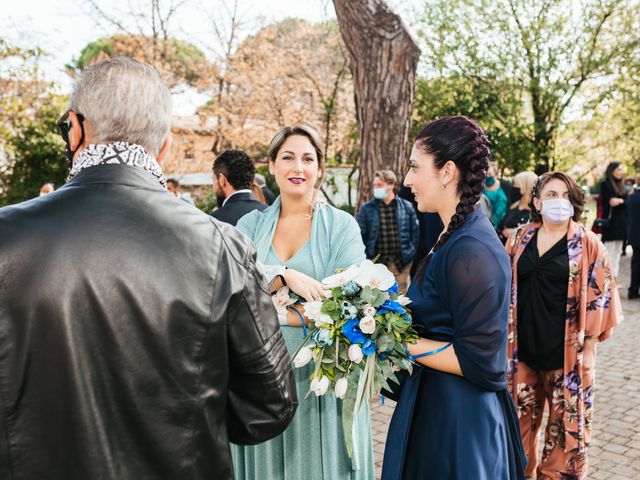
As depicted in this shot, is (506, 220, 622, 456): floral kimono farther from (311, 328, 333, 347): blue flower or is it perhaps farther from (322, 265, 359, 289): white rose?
(311, 328, 333, 347): blue flower

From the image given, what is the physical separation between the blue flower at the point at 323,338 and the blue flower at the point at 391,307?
0.22m

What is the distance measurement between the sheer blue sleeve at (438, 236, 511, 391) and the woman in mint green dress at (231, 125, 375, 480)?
791mm

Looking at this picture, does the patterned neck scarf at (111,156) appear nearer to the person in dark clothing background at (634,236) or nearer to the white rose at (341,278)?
Result: the white rose at (341,278)

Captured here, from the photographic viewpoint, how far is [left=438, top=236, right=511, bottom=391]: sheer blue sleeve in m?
2.15

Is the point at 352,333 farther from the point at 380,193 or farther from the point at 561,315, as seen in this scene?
the point at 380,193

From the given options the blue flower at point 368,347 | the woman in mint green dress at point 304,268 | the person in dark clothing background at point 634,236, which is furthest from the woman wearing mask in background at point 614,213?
the blue flower at point 368,347

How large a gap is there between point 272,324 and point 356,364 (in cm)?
90

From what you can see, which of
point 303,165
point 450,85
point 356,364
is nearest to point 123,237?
point 356,364

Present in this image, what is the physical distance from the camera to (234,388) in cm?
164

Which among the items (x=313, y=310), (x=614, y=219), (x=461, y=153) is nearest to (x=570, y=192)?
(x=461, y=153)

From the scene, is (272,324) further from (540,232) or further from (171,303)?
(540,232)

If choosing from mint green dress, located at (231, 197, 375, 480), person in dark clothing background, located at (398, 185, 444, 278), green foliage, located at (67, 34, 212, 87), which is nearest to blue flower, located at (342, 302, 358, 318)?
mint green dress, located at (231, 197, 375, 480)

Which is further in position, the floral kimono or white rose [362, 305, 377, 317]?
the floral kimono

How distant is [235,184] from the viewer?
5.18m
